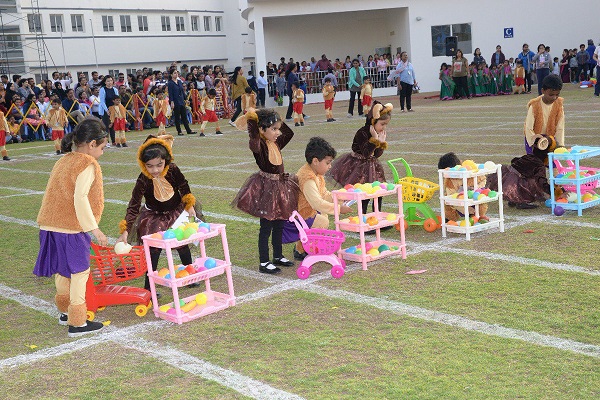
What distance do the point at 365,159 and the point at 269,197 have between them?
76.6 inches

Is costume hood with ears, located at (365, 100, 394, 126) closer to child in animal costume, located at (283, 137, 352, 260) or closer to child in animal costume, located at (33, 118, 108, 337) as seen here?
child in animal costume, located at (283, 137, 352, 260)

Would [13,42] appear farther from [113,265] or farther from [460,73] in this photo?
[113,265]

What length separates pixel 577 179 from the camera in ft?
28.3

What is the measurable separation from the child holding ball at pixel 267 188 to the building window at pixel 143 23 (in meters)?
45.5

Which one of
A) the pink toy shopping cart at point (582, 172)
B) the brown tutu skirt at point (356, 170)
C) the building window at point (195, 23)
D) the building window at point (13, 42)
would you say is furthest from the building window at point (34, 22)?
the pink toy shopping cart at point (582, 172)

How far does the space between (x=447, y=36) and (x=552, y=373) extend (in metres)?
33.4

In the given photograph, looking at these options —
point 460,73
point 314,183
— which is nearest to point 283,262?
point 314,183

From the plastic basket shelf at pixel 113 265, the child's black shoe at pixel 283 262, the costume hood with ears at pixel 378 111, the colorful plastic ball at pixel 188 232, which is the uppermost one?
the costume hood with ears at pixel 378 111

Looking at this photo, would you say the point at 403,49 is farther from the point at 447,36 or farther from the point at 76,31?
the point at 76,31

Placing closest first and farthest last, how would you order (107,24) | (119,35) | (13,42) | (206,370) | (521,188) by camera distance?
(206,370), (521,188), (13,42), (107,24), (119,35)

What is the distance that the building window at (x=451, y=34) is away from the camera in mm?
36031

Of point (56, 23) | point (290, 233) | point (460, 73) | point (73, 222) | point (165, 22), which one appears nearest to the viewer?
point (73, 222)

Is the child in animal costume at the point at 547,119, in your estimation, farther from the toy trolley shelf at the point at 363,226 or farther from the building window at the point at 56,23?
the building window at the point at 56,23

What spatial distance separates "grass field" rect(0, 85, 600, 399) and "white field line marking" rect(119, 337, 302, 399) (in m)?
0.01
